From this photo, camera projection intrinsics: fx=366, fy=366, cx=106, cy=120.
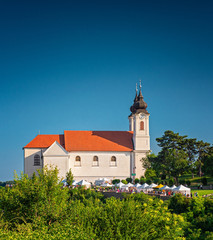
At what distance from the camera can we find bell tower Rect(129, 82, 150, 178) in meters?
71.6

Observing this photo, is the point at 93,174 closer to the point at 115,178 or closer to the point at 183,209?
the point at 115,178

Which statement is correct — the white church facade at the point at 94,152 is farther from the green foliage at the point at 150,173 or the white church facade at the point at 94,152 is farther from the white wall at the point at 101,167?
the green foliage at the point at 150,173

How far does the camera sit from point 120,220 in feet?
65.6

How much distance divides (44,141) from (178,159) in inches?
1030

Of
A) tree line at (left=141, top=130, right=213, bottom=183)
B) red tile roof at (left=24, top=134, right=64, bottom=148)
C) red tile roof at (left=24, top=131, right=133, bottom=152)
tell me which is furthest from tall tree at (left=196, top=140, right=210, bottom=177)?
red tile roof at (left=24, top=134, right=64, bottom=148)

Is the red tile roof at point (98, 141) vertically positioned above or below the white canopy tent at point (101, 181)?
above

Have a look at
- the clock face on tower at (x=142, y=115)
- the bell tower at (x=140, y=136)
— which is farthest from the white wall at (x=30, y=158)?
the clock face on tower at (x=142, y=115)

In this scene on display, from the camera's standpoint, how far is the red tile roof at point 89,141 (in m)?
71.1

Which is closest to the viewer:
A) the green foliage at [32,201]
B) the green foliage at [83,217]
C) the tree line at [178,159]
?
the green foliage at [83,217]

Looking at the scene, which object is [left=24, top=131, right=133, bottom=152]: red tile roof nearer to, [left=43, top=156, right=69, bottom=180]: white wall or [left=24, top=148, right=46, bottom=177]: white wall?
[left=24, top=148, right=46, bottom=177]: white wall

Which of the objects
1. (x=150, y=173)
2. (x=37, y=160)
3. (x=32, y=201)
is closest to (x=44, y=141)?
(x=37, y=160)

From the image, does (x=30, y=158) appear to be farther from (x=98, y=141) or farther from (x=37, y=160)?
(x=98, y=141)

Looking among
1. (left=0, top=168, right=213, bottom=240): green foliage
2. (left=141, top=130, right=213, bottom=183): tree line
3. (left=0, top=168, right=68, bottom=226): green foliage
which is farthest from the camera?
(left=141, top=130, right=213, bottom=183): tree line

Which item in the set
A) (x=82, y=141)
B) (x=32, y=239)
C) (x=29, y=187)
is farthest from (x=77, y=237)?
(x=82, y=141)
